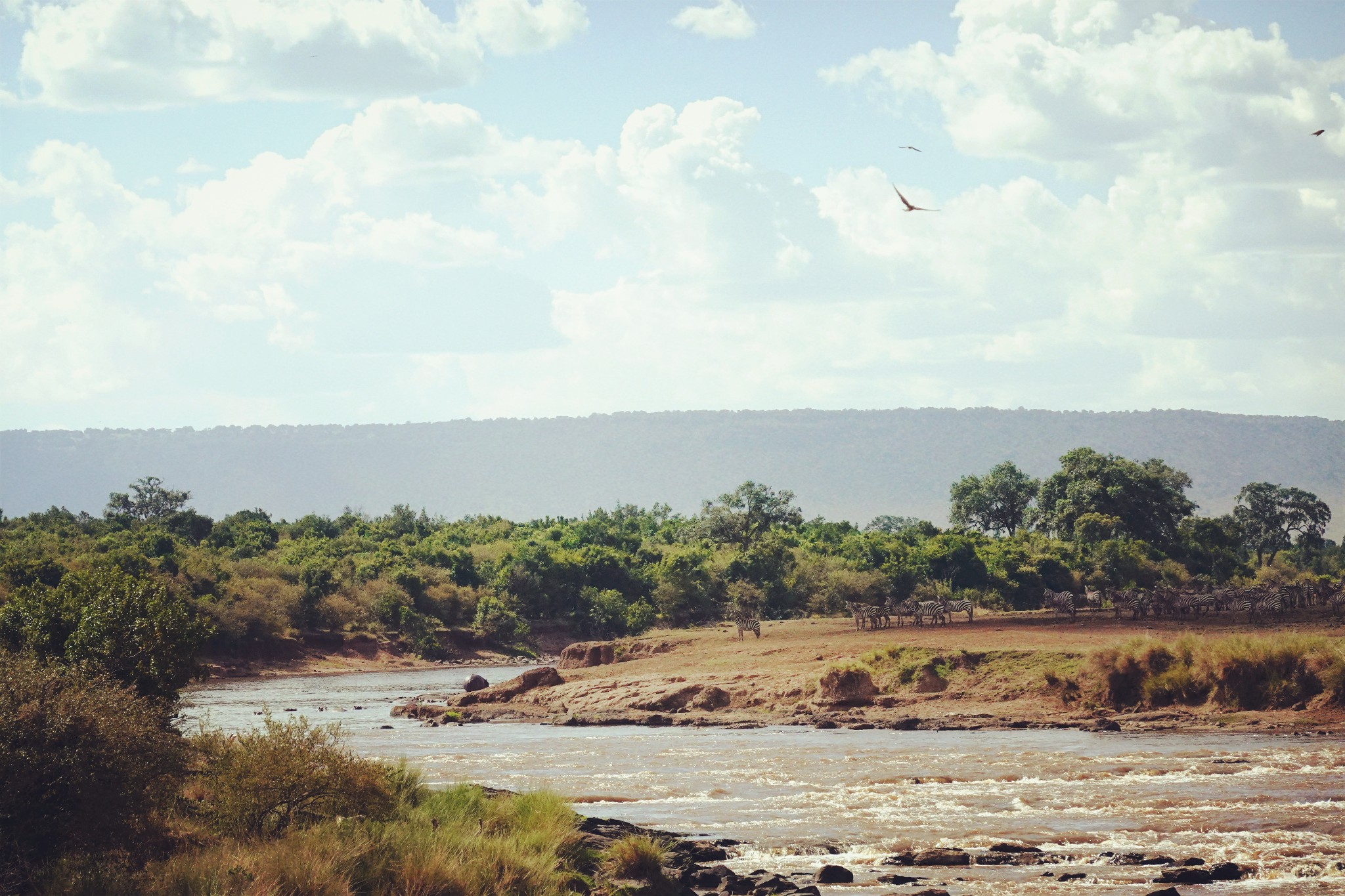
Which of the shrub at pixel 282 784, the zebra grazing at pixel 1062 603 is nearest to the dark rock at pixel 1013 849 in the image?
the shrub at pixel 282 784

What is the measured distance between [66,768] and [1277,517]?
12718 centimetres

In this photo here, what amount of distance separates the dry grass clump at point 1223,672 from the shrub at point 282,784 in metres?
26.0

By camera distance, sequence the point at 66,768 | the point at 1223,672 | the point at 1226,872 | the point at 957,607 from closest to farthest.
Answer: the point at 66,768 < the point at 1226,872 < the point at 1223,672 < the point at 957,607

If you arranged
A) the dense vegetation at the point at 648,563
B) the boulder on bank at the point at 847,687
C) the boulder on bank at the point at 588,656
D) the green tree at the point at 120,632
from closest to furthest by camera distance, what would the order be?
the green tree at the point at 120,632
the boulder on bank at the point at 847,687
the boulder on bank at the point at 588,656
the dense vegetation at the point at 648,563

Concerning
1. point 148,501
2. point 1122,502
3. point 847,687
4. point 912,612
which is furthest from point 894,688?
point 148,501

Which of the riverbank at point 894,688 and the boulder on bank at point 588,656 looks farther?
the boulder on bank at point 588,656

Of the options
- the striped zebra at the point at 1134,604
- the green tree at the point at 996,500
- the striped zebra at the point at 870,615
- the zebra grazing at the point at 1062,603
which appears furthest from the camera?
the green tree at the point at 996,500

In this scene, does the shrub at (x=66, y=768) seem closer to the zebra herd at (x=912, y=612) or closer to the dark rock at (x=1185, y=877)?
the dark rock at (x=1185, y=877)

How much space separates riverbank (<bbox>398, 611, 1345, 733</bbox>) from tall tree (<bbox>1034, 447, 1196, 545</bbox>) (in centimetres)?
3792

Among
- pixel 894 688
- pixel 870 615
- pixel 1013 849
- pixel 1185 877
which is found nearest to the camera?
pixel 1185 877

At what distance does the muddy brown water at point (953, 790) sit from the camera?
22.5m

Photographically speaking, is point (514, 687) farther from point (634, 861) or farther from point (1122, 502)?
point (1122, 502)

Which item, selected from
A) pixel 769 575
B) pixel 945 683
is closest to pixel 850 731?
pixel 945 683

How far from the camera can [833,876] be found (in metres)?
→ 21.6
